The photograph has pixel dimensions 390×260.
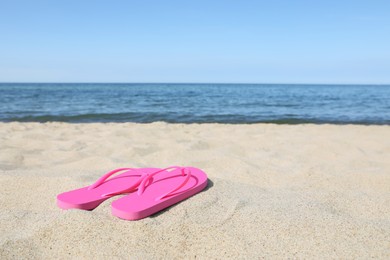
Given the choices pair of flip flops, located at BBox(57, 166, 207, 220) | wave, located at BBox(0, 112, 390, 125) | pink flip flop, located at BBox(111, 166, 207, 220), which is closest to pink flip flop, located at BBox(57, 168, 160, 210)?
pair of flip flops, located at BBox(57, 166, 207, 220)

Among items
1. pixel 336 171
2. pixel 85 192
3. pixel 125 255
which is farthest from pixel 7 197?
pixel 336 171

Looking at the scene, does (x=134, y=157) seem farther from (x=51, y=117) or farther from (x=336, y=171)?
(x=51, y=117)

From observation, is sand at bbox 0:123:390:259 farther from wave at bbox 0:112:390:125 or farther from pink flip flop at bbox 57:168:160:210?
wave at bbox 0:112:390:125

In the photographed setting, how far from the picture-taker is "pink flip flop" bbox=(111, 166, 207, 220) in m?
1.53

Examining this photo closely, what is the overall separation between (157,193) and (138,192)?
0.36 feet

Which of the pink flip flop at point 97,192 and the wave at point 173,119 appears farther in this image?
the wave at point 173,119

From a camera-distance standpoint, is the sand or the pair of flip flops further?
the pair of flip flops

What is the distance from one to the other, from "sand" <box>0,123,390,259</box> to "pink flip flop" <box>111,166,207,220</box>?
0.16 feet

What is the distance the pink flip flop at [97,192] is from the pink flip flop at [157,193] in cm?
11

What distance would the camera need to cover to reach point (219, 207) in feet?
5.51

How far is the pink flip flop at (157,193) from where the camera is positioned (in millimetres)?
1530

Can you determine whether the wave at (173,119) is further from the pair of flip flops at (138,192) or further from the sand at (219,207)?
the pair of flip flops at (138,192)

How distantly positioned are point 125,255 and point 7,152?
243 cm

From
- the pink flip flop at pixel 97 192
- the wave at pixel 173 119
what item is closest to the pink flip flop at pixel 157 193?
the pink flip flop at pixel 97 192
